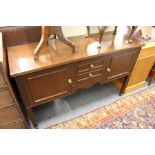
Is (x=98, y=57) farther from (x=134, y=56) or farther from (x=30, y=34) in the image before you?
(x=30, y=34)

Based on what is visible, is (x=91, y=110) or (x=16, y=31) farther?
(x=91, y=110)

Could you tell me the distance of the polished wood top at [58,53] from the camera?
1010mm

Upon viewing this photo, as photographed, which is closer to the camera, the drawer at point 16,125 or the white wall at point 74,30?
the drawer at point 16,125

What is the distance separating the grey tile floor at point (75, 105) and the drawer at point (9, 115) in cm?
39

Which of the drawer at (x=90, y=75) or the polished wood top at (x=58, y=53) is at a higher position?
the polished wood top at (x=58, y=53)

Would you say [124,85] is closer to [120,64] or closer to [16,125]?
[120,64]

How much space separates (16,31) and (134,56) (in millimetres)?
1205

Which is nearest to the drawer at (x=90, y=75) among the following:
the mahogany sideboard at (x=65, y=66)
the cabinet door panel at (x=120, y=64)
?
the mahogany sideboard at (x=65, y=66)

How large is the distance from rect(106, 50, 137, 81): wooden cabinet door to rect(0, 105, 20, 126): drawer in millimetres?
937

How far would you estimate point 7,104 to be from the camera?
101cm

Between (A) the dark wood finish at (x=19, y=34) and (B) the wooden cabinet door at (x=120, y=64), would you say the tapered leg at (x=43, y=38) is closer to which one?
(A) the dark wood finish at (x=19, y=34)

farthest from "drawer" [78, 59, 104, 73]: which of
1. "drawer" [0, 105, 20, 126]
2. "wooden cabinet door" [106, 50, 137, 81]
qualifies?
"drawer" [0, 105, 20, 126]

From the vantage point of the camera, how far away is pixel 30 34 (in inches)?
49.5
